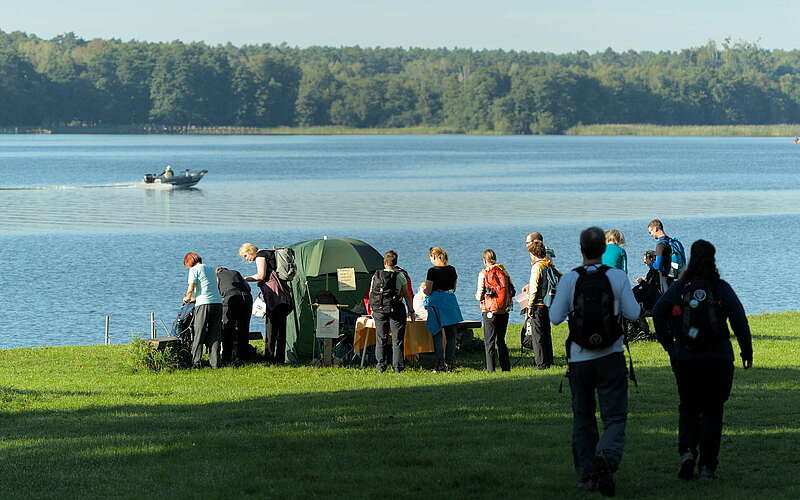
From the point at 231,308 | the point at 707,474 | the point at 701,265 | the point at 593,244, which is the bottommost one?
the point at 707,474

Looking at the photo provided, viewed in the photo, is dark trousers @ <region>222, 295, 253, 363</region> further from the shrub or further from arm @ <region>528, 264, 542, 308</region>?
arm @ <region>528, 264, 542, 308</region>

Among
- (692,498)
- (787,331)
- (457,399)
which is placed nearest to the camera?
(692,498)

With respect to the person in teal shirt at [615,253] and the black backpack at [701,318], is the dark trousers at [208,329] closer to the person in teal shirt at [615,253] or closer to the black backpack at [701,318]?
the person in teal shirt at [615,253]

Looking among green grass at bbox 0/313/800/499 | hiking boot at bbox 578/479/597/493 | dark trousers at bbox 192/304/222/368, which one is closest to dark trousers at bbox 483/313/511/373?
green grass at bbox 0/313/800/499

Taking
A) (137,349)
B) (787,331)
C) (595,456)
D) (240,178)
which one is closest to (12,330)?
(137,349)

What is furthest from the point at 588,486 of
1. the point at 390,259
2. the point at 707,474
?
the point at 390,259

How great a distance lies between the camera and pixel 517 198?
67.0 m

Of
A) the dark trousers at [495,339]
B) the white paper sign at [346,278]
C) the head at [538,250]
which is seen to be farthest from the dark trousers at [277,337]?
the head at [538,250]

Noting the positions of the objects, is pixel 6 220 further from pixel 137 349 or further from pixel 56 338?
pixel 137 349

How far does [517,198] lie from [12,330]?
44.7 meters

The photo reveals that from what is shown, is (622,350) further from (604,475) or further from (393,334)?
(393,334)

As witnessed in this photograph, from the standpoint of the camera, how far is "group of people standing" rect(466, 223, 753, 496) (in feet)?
24.9

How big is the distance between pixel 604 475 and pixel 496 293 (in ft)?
19.1

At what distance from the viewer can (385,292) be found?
44.7 feet
